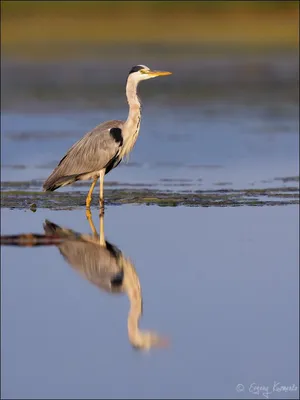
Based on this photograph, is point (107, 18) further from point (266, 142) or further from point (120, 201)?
point (120, 201)

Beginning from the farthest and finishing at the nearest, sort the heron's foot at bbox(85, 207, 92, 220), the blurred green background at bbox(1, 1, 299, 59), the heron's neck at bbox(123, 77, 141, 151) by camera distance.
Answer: the blurred green background at bbox(1, 1, 299, 59) → the heron's neck at bbox(123, 77, 141, 151) → the heron's foot at bbox(85, 207, 92, 220)

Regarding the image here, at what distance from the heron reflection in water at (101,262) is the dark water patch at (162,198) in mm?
790

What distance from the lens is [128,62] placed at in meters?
33.1

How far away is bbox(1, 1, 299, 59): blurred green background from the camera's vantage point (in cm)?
3797

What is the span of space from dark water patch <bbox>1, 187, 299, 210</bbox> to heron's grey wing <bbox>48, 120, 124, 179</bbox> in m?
0.36

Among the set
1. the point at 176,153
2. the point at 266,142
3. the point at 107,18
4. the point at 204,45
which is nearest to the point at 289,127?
the point at 266,142

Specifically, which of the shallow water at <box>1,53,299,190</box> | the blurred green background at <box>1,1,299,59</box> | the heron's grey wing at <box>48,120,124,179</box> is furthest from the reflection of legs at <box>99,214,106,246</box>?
the blurred green background at <box>1,1,299,59</box>

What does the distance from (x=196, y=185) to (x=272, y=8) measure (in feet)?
104

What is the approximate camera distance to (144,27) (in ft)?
141

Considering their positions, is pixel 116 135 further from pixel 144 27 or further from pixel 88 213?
pixel 144 27

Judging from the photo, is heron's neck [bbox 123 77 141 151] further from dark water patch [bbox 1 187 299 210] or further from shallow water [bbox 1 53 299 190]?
shallow water [bbox 1 53 299 190]

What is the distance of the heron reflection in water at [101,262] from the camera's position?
790cm

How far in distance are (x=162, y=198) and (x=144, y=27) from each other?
30.8 m

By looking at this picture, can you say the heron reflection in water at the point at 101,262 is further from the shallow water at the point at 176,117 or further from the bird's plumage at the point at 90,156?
the shallow water at the point at 176,117
